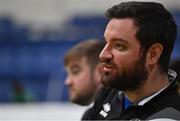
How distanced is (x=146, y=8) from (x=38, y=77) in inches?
239

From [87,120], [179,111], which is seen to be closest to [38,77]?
[87,120]

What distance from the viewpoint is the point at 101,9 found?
1060 centimetres

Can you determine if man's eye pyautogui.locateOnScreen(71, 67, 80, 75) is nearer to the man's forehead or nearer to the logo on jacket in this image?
the man's forehead

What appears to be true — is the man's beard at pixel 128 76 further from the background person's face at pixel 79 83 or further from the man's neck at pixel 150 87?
the background person's face at pixel 79 83

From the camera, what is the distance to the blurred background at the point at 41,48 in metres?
5.47

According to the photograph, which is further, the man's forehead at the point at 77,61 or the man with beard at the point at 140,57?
the man's forehead at the point at 77,61

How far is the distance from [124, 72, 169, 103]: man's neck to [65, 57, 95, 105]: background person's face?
3.92 ft

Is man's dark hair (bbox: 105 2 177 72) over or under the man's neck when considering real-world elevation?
over

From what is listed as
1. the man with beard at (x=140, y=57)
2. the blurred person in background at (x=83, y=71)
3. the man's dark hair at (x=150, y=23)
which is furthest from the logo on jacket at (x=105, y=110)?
the blurred person in background at (x=83, y=71)

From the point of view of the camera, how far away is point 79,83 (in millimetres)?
3039

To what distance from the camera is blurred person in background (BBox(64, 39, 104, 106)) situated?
9.80 ft

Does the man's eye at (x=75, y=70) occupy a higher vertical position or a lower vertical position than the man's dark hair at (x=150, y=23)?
lower

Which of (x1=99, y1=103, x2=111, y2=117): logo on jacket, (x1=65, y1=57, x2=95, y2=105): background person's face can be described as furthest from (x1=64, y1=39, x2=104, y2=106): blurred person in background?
(x1=99, y1=103, x2=111, y2=117): logo on jacket

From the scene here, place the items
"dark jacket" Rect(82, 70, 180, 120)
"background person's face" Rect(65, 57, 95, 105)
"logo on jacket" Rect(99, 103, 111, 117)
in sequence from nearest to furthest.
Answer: "dark jacket" Rect(82, 70, 180, 120) → "logo on jacket" Rect(99, 103, 111, 117) → "background person's face" Rect(65, 57, 95, 105)
